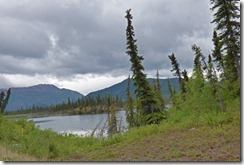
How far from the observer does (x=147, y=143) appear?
18297mm

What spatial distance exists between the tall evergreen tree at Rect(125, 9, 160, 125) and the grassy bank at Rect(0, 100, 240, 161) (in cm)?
281

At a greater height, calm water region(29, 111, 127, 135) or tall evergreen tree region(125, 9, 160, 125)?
tall evergreen tree region(125, 9, 160, 125)

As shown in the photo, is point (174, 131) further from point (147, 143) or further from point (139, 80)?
point (139, 80)

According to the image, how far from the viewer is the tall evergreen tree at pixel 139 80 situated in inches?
1178

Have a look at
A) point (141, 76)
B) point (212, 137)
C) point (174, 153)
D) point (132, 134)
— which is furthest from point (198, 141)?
point (141, 76)

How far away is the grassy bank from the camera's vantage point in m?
13.0

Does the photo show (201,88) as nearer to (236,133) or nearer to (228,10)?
(228,10)

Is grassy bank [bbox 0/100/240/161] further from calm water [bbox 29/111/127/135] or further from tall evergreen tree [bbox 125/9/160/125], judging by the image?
calm water [bbox 29/111/127/135]

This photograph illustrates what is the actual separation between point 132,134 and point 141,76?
29.0 feet

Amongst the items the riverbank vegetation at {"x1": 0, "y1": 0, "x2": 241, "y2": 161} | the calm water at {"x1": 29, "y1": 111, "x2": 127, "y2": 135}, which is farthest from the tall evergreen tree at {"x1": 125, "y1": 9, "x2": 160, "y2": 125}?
the calm water at {"x1": 29, "y1": 111, "x2": 127, "y2": 135}

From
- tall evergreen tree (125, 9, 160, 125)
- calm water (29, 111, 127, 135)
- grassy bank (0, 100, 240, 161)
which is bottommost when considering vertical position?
calm water (29, 111, 127, 135)

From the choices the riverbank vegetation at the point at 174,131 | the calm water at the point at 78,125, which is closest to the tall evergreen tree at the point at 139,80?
the riverbank vegetation at the point at 174,131

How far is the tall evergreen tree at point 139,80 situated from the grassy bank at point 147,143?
2.81m

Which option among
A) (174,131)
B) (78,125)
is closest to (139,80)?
(174,131)
